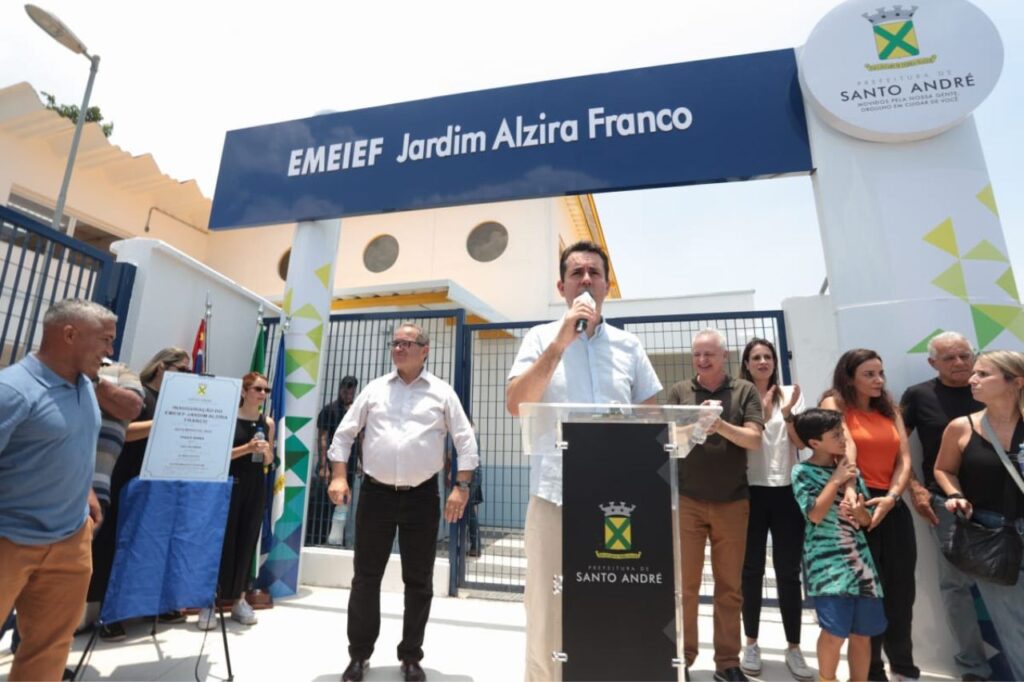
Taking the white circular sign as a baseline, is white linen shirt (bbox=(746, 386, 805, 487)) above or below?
below

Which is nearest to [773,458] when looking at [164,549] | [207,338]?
[164,549]

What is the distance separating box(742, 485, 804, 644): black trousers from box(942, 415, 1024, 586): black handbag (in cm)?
66

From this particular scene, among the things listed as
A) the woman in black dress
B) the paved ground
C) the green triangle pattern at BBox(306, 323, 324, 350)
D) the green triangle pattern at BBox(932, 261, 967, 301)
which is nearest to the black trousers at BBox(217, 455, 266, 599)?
the woman in black dress

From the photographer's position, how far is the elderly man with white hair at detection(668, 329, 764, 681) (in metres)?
2.74

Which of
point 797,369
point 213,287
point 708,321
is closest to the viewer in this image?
point 797,369

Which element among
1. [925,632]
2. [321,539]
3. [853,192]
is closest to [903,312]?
[853,192]

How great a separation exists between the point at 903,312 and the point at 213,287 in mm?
5265

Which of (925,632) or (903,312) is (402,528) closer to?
(925,632)

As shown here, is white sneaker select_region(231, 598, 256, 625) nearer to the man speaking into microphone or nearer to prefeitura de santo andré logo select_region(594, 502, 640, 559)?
the man speaking into microphone

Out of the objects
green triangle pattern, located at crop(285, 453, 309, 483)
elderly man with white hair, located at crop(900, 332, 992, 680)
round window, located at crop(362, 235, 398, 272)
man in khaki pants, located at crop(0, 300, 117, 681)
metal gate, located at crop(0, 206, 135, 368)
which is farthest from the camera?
round window, located at crop(362, 235, 398, 272)

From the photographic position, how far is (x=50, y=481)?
1.95 meters

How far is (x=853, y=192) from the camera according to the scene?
11.3 ft

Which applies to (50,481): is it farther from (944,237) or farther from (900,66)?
(900,66)

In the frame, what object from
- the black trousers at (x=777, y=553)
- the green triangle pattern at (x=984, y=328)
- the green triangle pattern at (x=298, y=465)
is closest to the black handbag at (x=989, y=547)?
the black trousers at (x=777, y=553)
